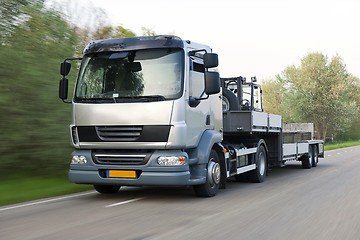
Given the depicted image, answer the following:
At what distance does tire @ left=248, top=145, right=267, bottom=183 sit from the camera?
39.2ft

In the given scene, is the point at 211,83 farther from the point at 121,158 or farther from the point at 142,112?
the point at 121,158

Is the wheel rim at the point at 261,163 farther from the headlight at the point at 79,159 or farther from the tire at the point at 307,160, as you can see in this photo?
the headlight at the point at 79,159

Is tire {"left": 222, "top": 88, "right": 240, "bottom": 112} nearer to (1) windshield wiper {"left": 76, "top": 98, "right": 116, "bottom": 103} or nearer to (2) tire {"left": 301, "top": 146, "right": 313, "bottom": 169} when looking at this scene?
(1) windshield wiper {"left": 76, "top": 98, "right": 116, "bottom": 103}

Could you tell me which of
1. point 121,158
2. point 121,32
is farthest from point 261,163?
point 121,32

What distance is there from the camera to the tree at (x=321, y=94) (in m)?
55.0

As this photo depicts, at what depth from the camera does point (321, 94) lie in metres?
55.6

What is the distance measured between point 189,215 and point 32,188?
453 centimetres

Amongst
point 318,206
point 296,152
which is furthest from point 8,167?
point 296,152

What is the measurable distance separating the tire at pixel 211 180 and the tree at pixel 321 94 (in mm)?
48098

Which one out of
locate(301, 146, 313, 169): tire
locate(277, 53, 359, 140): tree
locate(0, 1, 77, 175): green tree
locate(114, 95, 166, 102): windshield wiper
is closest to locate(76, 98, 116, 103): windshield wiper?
locate(114, 95, 166, 102): windshield wiper

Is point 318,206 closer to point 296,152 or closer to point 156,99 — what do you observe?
point 156,99

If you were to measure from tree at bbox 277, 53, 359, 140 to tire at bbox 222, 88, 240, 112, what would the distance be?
4528 centimetres

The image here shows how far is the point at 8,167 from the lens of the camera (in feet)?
35.9

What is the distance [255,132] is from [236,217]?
518cm
